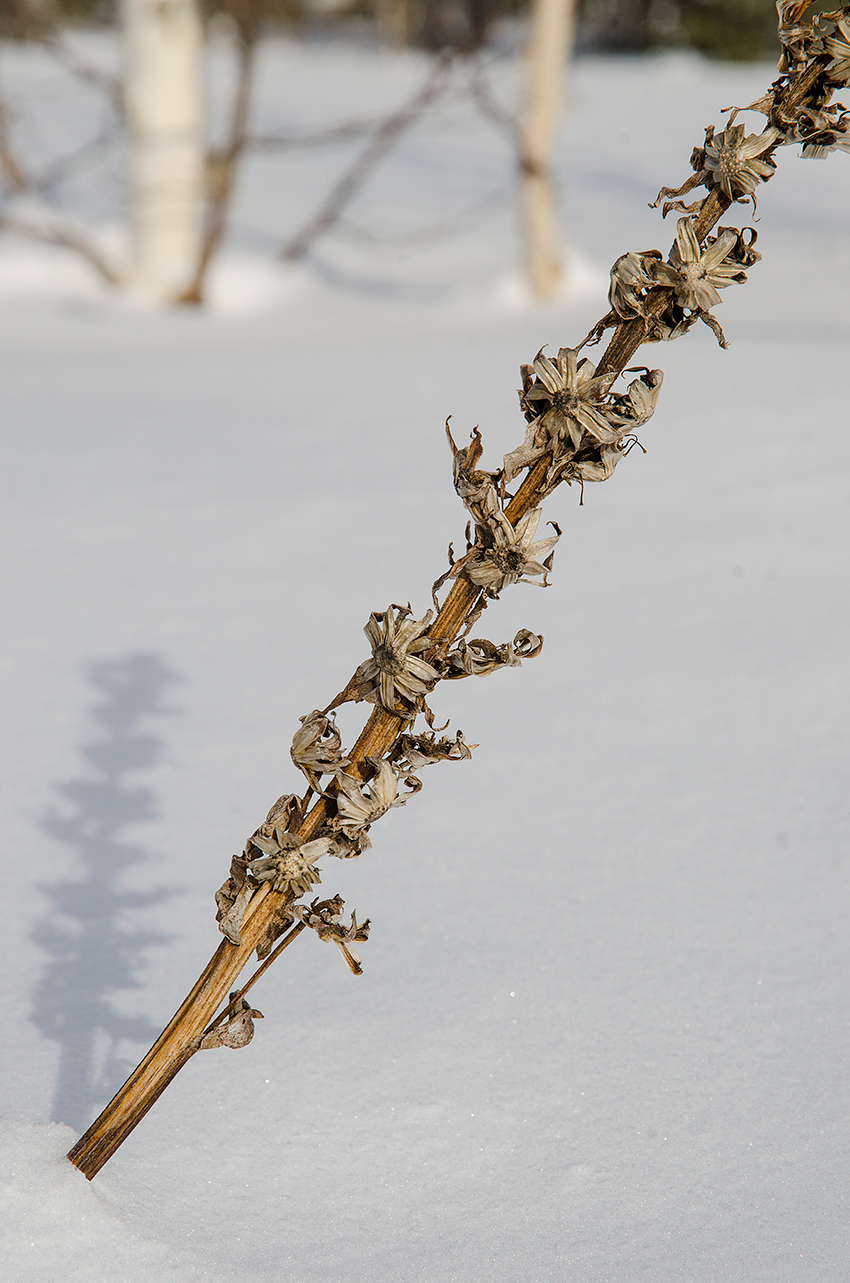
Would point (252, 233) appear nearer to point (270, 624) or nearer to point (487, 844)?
point (270, 624)

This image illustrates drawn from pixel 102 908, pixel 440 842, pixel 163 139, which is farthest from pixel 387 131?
pixel 102 908

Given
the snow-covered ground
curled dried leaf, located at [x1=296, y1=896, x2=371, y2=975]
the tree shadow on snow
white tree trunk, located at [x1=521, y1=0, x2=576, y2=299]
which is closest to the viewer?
curled dried leaf, located at [x1=296, y1=896, x2=371, y2=975]

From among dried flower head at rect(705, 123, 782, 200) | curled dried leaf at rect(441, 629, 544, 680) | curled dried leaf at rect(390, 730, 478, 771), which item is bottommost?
curled dried leaf at rect(390, 730, 478, 771)

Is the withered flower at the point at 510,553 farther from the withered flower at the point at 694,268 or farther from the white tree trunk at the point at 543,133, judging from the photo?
the white tree trunk at the point at 543,133

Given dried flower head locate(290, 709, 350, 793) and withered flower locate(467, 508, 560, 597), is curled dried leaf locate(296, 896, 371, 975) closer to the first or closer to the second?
dried flower head locate(290, 709, 350, 793)

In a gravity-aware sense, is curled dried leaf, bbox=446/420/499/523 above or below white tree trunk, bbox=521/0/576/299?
below

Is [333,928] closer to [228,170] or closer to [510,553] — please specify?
[510,553]

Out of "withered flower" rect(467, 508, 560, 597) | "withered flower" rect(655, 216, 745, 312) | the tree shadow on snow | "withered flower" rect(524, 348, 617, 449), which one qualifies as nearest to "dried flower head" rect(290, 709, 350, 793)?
"withered flower" rect(467, 508, 560, 597)

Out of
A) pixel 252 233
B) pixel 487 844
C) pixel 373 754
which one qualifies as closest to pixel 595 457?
pixel 373 754
